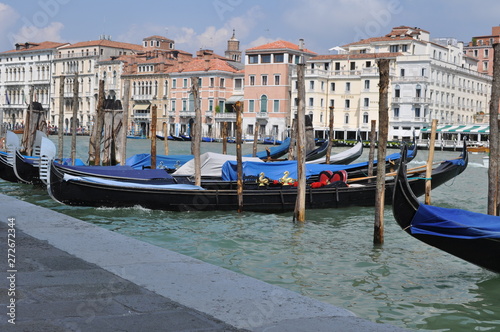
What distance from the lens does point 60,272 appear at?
2.87 m

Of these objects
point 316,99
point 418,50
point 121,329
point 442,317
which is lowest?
point 442,317

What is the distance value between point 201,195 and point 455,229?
4.91 m

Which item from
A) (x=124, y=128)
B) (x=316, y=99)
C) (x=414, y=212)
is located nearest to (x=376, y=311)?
(x=414, y=212)

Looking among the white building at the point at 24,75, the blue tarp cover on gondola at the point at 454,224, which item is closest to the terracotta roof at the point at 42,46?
the white building at the point at 24,75

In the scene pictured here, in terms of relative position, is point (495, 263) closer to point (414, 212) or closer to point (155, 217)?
point (414, 212)

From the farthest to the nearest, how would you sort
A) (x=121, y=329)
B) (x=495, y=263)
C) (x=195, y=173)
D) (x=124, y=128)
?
1. (x=124, y=128)
2. (x=195, y=173)
3. (x=495, y=263)
4. (x=121, y=329)

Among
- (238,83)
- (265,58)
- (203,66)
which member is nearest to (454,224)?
(265,58)

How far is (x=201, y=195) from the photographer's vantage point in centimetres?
923

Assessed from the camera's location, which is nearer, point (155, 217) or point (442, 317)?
point (442, 317)

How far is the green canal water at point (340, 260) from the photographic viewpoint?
446cm

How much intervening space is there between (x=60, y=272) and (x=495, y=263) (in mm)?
3457

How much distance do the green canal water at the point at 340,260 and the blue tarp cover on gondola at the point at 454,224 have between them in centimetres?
44

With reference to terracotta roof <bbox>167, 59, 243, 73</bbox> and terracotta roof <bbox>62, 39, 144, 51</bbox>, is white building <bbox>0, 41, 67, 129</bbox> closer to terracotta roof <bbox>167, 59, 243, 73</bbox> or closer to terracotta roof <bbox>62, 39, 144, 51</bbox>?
terracotta roof <bbox>62, 39, 144, 51</bbox>

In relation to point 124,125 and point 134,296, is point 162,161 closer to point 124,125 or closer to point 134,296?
point 124,125
